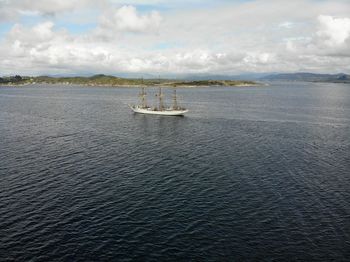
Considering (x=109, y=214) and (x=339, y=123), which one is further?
(x=339, y=123)

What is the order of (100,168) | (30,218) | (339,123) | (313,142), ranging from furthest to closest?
(339,123)
(313,142)
(100,168)
(30,218)

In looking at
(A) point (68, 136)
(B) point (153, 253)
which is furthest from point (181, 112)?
(B) point (153, 253)

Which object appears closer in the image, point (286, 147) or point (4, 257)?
point (4, 257)

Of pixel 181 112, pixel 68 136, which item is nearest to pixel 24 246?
pixel 68 136

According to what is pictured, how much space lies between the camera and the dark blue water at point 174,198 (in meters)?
48.2

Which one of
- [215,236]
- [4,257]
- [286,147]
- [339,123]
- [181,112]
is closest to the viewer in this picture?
[4,257]

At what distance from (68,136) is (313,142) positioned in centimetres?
8832

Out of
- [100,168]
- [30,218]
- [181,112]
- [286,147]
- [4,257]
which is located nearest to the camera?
[4,257]

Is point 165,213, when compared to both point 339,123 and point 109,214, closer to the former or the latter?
point 109,214

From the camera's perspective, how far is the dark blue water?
48.2 metres

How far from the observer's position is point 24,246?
47.6 meters

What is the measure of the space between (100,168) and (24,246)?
125 feet

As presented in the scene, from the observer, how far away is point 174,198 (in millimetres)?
65688

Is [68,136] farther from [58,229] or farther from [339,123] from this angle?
[339,123]
